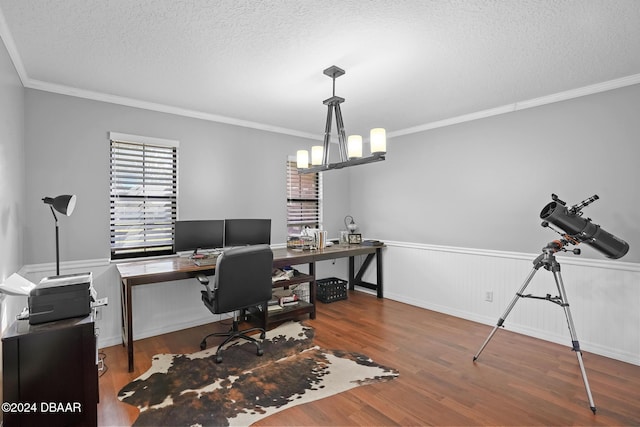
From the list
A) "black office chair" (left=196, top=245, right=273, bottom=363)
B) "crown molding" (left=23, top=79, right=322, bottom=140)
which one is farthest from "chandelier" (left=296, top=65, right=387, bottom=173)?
"crown molding" (left=23, top=79, right=322, bottom=140)

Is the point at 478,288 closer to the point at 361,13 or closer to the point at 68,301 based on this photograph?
the point at 361,13

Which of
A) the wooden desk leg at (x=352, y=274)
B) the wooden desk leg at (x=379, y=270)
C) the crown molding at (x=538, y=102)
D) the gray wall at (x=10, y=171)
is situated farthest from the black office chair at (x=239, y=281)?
the crown molding at (x=538, y=102)

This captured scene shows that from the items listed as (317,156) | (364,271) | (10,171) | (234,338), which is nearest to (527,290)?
(364,271)

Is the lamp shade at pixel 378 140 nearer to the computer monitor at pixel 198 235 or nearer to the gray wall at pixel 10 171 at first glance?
the computer monitor at pixel 198 235

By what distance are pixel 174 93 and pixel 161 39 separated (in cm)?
104

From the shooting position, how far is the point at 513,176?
3.51 metres

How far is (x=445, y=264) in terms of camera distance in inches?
161

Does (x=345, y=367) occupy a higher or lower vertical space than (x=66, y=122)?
lower

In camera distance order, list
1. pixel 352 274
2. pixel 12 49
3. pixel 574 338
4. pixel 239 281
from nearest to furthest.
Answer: pixel 12 49 → pixel 574 338 → pixel 239 281 → pixel 352 274

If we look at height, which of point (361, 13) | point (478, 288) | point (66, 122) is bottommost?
point (478, 288)

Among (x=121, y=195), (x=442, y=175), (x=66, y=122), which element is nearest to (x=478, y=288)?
(x=442, y=175)

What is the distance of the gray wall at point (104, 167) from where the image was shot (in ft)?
9.29

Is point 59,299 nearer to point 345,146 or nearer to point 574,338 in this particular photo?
point 345,146

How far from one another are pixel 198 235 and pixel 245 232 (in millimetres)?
554
